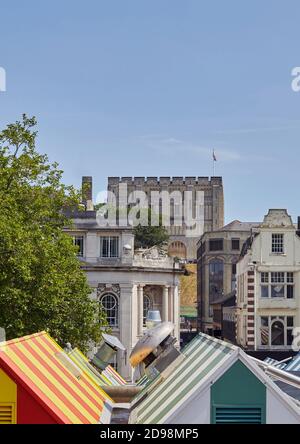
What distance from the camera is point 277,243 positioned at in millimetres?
64375

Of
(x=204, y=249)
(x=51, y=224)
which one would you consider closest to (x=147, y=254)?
(x=51, y=224)

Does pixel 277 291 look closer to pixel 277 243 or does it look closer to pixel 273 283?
pixel 273 283

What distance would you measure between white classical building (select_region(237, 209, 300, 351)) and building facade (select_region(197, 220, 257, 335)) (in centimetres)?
4905

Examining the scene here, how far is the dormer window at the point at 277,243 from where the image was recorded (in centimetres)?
6419

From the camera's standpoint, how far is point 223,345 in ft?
52.5

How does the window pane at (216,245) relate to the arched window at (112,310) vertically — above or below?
above

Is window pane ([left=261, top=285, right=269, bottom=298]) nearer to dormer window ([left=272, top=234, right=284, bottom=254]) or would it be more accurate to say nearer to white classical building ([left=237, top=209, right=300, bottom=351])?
white classical building ([left=237, top=209, right=300, bottom=351])

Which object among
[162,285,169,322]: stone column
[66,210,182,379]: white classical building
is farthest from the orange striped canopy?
[162,285,169,322]: stone column

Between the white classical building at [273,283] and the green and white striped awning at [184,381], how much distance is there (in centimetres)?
4545

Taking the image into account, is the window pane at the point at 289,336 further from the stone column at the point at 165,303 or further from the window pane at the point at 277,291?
the stone column at the point at 165,303

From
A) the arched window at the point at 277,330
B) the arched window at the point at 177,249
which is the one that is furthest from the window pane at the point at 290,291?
the arched window at the point at 177,249

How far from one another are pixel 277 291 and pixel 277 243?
340cm

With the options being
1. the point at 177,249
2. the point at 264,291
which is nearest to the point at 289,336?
the point at 264,291

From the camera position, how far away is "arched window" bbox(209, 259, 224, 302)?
4705 inches
